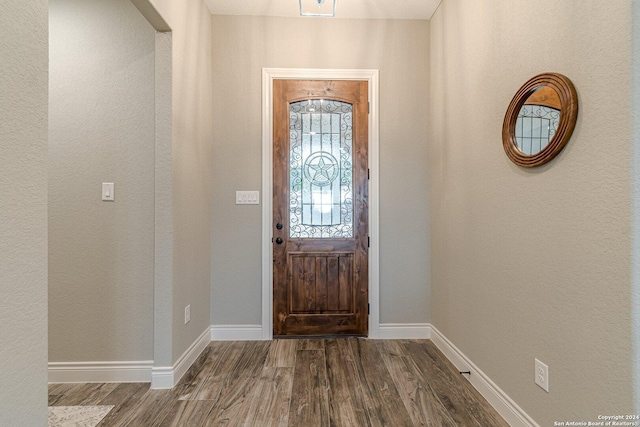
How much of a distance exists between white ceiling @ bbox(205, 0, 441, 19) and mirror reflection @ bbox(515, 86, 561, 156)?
1688 millimetres

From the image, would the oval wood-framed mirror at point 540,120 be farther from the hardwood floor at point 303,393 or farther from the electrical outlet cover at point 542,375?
the hardwood floor at point 303,393

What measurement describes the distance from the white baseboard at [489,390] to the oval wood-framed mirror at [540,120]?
1230mm

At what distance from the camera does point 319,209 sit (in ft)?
10.1

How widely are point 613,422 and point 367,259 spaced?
1991 mm

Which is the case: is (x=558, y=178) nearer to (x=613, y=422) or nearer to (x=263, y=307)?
(x=613, y=422)

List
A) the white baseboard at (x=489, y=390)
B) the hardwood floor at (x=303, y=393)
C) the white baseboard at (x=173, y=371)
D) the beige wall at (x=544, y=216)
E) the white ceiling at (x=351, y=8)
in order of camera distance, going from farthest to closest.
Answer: the white ceiling at (x=351, y=8) → the white baseboard at (x=173, y=371) → the hardwood floor at (x=303, y=393) → the white baseboard at (x=489, y=390) → the beige wall at (x=544, y=216)

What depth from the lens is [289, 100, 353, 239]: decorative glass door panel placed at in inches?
120

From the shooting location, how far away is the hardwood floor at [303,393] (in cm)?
183

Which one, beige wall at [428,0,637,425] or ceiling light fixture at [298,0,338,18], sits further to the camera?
ceiling light fixture at [298,0,338,18]

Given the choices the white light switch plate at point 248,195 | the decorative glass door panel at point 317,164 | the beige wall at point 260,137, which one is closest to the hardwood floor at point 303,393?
the beige wall at point 260,137

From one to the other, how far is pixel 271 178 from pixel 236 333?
1404 mm

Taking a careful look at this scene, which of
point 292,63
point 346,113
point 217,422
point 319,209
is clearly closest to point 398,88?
point 346,113

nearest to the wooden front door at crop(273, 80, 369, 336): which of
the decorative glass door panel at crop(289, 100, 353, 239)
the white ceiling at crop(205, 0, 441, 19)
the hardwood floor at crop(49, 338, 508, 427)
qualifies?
the decorative glass door panel at crop(289, 100, 353, 239)

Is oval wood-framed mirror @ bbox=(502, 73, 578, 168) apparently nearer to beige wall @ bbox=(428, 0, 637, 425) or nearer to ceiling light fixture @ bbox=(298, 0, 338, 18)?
beige wall @ bbox=(428, 0, 637, 425)
